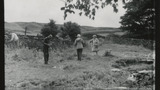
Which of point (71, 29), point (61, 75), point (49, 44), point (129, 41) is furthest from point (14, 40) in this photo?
point (129, 41)

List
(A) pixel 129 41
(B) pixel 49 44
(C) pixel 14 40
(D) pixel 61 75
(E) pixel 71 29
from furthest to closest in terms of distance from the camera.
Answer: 1. (A) pixel 129 41
2. (E) pixel 71 29
3. (C) pixel 14 40
4. (B) pixel 49 44
5. (D) pixel 61 75

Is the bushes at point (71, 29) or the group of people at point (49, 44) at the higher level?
the bushes at point (71, 29)

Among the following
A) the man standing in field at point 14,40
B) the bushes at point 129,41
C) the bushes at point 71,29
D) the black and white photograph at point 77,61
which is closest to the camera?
the black and white photograph at point 77,61

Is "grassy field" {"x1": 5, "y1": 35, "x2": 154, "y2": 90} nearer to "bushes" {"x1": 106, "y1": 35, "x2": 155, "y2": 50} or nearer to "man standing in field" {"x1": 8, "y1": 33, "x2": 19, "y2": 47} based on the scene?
"man standing in field" {"x1": 8, "y1": 33, "x2": 19, "y2": 47}

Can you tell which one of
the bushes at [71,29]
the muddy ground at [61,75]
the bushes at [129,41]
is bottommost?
the muddy ground at [61,75]

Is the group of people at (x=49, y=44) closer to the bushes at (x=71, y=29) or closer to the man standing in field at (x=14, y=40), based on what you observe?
the man standing in field at (x=14, y=40)

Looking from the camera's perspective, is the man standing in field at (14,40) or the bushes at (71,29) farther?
the bushes at (71,29)

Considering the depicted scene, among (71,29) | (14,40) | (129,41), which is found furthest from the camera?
(129,41)

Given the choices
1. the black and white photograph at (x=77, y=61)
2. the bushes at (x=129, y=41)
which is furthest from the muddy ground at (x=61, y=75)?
the bushes at (x=129, y=41)

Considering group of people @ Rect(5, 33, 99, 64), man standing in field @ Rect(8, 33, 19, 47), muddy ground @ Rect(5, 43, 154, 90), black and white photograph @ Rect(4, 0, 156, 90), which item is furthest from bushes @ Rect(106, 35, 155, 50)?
man standing in field @ Rect(8, 33, 19, 47)

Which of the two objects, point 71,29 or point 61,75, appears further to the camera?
point 71,29

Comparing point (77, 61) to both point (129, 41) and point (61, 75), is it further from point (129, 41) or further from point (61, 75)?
point (129, 41)

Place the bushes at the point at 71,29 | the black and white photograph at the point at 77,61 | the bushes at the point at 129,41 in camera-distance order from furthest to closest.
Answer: the bushes at the point at 129,41, the bushes at the point at 71,29, the black and white photograph at the point at 77,61

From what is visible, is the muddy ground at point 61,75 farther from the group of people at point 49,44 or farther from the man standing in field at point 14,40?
the man standing in field at point 14,40
